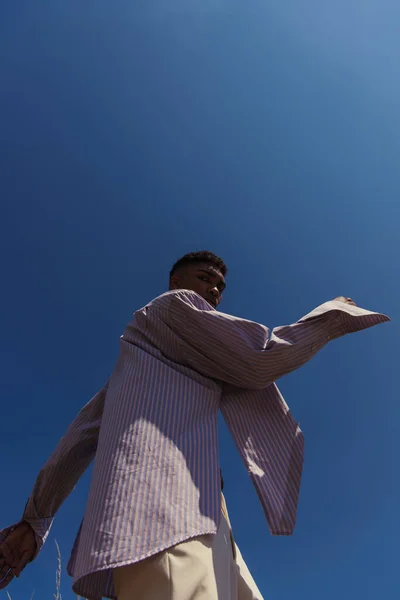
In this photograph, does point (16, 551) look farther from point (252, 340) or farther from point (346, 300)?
point (346, 300)

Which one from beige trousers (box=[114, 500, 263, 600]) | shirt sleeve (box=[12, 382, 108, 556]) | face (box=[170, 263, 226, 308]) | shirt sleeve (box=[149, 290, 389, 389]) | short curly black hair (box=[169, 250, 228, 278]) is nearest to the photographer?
beige trousers (box=[114, 500, 263, 600])

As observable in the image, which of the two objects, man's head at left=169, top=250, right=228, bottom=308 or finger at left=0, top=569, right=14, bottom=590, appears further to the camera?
man's head at left=169, top=250, right=228, bottom=308

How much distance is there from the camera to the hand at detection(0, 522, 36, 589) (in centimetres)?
136

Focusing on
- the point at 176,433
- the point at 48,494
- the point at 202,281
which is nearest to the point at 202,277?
the point at 202,281

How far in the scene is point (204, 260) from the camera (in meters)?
2.15

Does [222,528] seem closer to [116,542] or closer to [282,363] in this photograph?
[116,542]

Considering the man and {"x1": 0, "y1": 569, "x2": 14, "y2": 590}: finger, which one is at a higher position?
the man

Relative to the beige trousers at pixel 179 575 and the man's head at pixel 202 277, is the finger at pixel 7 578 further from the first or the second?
the man's head at pixel 202 277

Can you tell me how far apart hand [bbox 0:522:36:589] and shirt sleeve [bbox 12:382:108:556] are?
2 centimetres

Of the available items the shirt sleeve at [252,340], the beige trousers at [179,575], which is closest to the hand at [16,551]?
the beige trousers at [179,575]

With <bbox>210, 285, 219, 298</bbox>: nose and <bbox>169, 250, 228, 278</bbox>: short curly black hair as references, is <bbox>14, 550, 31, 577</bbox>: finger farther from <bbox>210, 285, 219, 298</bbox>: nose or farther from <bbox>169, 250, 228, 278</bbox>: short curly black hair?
<bbox>169, 250, 228, 278</bbox>: short curly black hair

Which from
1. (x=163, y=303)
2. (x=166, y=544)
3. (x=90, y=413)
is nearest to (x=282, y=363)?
(x=163, y=303)

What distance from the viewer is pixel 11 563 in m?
1.37

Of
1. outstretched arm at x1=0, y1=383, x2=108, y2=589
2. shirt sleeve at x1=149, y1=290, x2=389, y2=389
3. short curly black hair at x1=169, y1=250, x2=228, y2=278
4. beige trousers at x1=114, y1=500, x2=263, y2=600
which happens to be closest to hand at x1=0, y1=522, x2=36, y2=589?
outstretched arm at x1=0, y1=383, x2=108, y2=589
